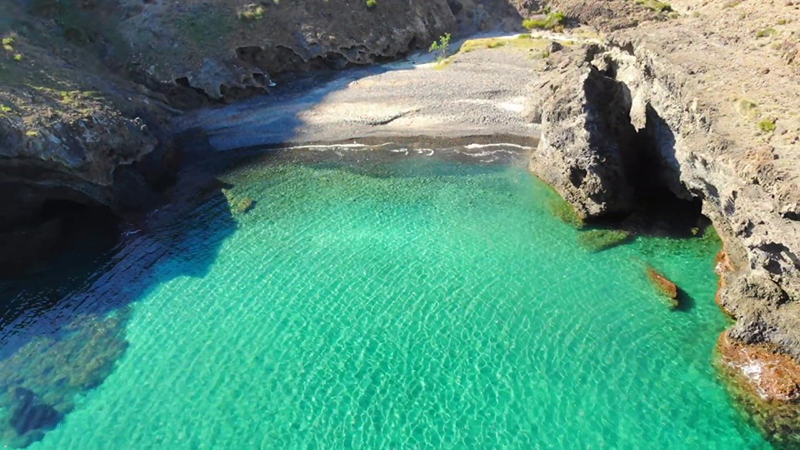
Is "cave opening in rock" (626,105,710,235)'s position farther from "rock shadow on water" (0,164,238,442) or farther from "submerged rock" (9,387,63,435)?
"submerged rock" (9,387,63,435)

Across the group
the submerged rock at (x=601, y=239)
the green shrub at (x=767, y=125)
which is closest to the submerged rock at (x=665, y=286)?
the submerged rock at (x=601, y=239)

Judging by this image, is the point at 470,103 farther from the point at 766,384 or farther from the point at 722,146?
the point at 766,384

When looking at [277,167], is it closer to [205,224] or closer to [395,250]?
[205,224]

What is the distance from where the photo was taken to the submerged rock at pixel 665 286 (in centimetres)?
2658

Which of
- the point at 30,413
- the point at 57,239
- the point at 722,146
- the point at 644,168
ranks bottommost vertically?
the point at 30,413

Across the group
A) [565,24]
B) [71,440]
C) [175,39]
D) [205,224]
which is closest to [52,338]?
[71,440]

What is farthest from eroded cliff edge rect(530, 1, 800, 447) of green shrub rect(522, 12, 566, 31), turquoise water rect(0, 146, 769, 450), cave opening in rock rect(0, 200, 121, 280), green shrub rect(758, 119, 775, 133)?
cave opening in rock rect(0, 200, 121, 280)

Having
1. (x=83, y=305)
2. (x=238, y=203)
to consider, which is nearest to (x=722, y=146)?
(x=238, y=203)

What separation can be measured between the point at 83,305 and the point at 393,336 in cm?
1664

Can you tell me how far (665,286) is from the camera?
27.3m

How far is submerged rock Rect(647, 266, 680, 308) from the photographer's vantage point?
26.6 metres

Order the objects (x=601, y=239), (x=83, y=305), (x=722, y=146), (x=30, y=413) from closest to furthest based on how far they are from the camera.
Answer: (x=30, y=413) → (x=722, y=146) → (x=83, y=305) → (x=601, y=239)

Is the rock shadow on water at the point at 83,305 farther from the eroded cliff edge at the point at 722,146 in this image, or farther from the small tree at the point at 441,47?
the small tree at the point at 441,47

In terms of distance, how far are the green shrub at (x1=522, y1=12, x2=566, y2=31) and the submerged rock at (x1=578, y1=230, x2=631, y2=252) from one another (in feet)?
120
